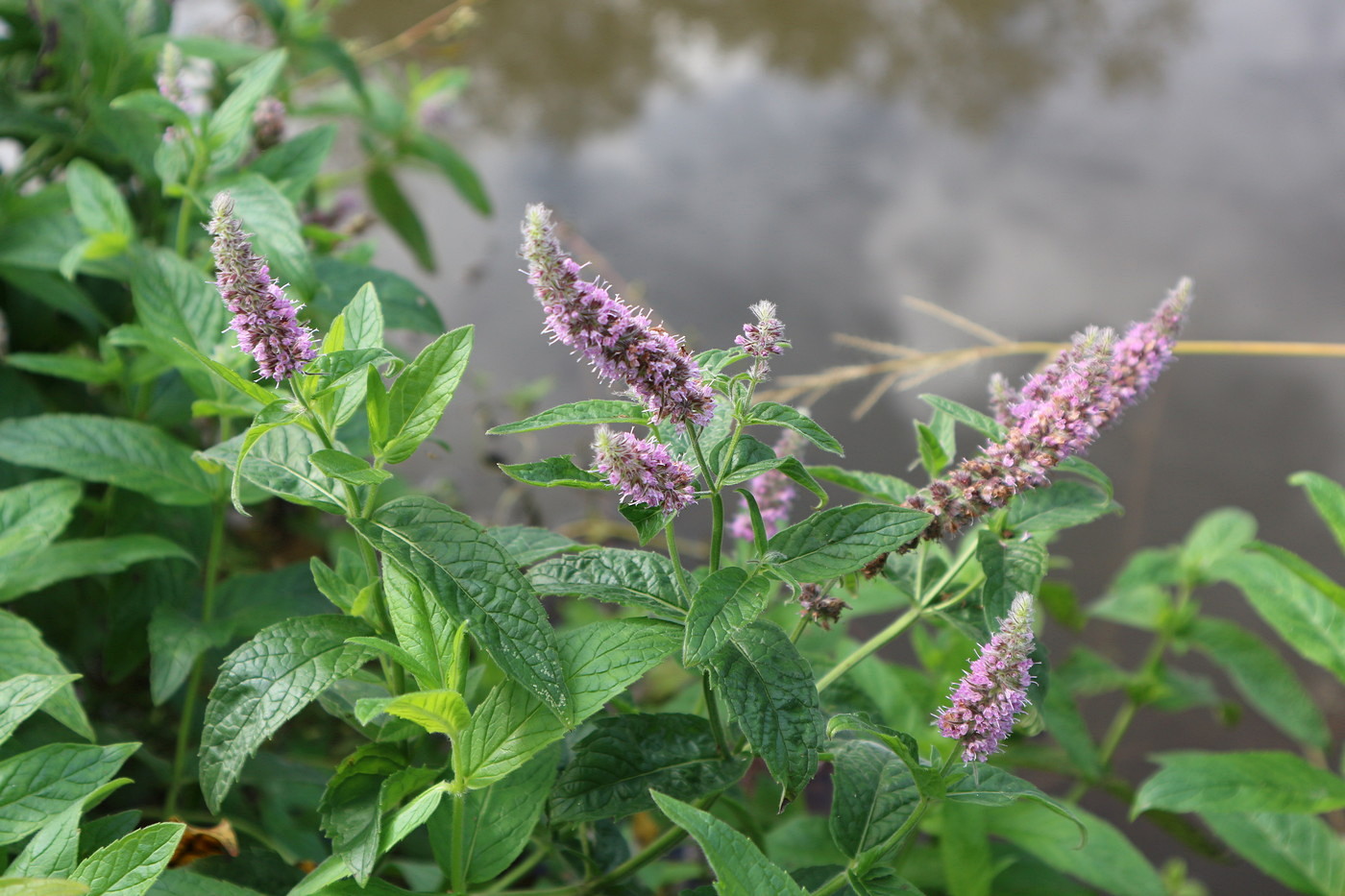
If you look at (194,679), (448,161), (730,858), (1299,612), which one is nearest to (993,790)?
(730,858)

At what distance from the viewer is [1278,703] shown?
156 cm

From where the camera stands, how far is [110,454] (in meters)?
1.07

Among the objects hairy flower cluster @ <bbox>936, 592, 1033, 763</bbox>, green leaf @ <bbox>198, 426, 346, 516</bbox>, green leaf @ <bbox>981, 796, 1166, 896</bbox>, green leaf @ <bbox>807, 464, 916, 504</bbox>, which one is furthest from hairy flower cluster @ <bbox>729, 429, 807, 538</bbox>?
green leaf @ <bbox>981, 796, 1166, 896</bbox>

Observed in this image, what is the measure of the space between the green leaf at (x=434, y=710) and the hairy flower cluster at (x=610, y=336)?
0.83 ft

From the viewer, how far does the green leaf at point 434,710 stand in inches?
27.9

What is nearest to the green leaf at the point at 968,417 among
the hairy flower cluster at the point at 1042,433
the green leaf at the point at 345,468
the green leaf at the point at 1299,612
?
the hairy flower cluster at the point at 1042,433

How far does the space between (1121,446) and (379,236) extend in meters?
1.92

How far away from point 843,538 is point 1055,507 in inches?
10.5

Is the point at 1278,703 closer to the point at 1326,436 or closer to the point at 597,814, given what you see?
the point at 1326,436

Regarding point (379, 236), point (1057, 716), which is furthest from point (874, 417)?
point (379, 236)

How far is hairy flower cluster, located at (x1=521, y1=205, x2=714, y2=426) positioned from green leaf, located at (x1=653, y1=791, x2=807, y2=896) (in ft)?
0.88

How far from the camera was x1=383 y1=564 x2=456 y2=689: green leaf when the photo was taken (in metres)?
→ 0.79

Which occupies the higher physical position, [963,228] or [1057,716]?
[963,228]

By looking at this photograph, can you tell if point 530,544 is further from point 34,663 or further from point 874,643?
point 34,663
